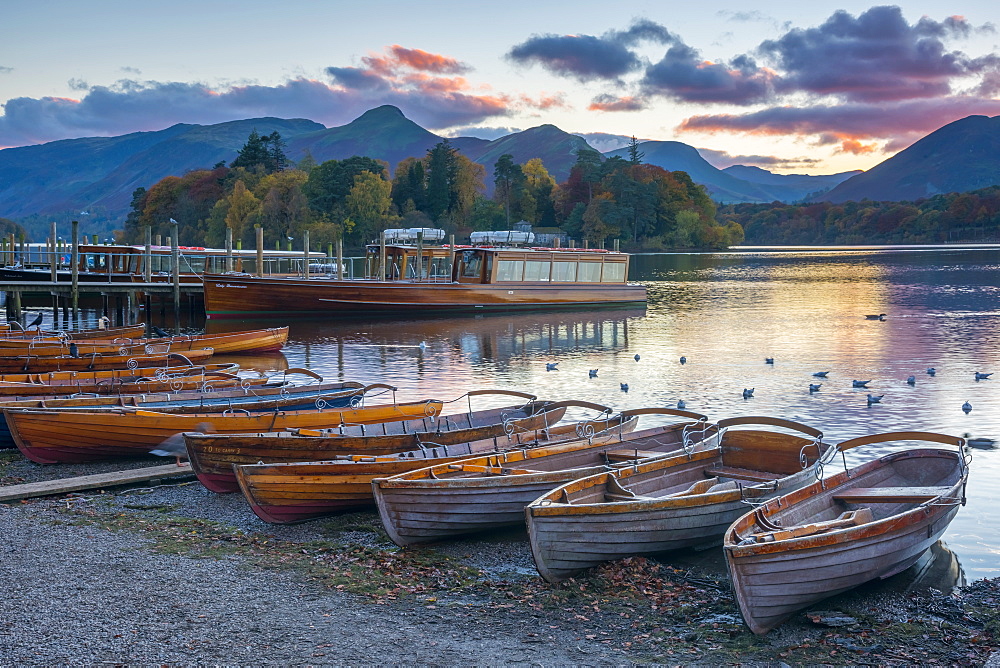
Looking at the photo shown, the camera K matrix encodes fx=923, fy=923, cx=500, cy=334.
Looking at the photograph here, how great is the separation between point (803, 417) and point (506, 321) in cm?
2637

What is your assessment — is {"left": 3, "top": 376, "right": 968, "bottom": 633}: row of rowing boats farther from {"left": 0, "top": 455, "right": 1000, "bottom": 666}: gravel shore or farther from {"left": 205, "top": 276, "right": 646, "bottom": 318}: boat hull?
{"left": 205, "top": 276, "right": 646, "bottom": 318}: boat hull

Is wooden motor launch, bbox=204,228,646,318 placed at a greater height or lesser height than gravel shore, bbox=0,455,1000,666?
greater

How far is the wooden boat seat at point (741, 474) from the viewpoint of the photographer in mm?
12109

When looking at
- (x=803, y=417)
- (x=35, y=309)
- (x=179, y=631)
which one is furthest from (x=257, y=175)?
(x=179, y=631)

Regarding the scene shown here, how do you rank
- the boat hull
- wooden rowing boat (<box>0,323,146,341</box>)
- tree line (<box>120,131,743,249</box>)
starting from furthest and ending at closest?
tree line (<box>120,131,743,249</box>) → the boat hull → wooden rowing boat (<box>0,323,146,341</box>)

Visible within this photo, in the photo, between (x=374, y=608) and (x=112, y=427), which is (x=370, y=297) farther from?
(x=374, y=608)

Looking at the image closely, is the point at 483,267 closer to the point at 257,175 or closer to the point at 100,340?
the point at 100,340

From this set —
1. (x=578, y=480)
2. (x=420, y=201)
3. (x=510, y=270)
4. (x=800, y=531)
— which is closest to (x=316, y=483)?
(x=578, y=480)

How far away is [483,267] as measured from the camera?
4866 cm

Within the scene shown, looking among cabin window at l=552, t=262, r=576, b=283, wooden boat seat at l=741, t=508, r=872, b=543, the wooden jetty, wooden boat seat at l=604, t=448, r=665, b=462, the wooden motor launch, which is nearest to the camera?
wooden boat seat at l=741, t=508, r=872, b=543

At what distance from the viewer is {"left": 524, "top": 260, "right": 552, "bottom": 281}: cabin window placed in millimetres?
49688

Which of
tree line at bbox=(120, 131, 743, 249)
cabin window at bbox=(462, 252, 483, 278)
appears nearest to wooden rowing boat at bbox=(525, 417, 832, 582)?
cabin window at bbox=(462, 252, 483, 278)

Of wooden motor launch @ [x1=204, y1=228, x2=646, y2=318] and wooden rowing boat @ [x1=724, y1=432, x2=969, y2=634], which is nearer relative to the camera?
wooden rowing boat @ [x1=724, y1=432, x2=969, y2=634]

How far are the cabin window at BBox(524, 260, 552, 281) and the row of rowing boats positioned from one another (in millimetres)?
34541
